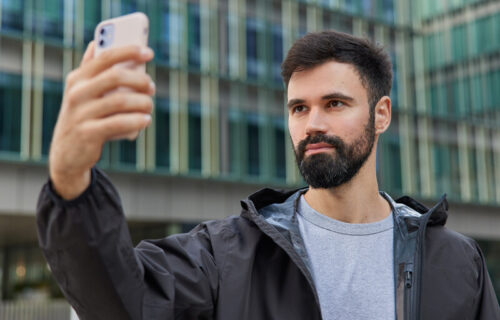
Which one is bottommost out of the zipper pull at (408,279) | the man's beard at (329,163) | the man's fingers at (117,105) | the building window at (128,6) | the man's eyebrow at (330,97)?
the zipper pull at (408,279)

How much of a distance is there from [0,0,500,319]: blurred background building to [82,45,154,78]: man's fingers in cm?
1647

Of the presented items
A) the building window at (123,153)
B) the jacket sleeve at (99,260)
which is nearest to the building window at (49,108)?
the building window at (123,153)

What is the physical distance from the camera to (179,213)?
821 inches

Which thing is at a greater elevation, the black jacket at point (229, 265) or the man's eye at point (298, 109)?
the man's eye at point (298, 109)

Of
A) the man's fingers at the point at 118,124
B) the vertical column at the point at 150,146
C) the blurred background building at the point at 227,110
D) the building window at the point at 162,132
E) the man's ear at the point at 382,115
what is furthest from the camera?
the building window at the point at 162,132

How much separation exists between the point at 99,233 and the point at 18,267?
987 inches

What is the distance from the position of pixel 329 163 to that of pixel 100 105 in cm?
149

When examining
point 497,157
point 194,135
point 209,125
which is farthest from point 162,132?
point 497,157

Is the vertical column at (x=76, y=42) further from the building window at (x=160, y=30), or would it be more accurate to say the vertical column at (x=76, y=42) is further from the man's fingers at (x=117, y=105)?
the man's fingers at (x=117, y=105)

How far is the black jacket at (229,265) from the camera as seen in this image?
1.92m

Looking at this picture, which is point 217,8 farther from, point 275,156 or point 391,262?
point 391,262

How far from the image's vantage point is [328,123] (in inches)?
117

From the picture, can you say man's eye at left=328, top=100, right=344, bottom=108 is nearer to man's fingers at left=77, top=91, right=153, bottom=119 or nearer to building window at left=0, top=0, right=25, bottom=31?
man's fingers at left=77, top=91, right=153, bottom=119

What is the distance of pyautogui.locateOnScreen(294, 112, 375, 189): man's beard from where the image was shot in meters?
2.97
